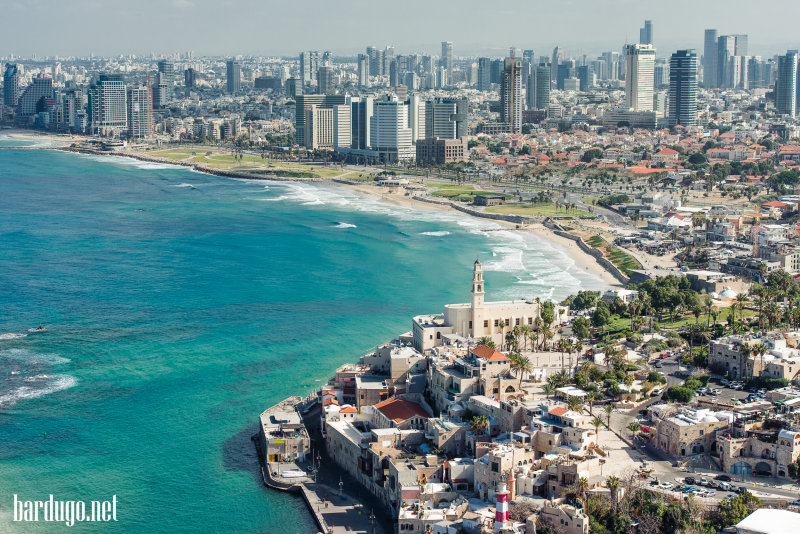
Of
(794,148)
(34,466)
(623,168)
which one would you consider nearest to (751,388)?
(34,466)

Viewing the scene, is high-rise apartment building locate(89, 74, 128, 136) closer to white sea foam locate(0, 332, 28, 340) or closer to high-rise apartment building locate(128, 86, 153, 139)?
high-rise apartment building locate(128, 86, 153, 139)

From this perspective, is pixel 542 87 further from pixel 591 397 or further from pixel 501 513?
pixel 501 513

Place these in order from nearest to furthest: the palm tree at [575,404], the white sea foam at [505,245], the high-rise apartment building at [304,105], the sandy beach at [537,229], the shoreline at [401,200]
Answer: the palm tree at [575,404]
the white sea foam at [505,245]
the sandy beach at [537,229]
the shoreline at [401,200]
the high-rise apartment building at [304,105]

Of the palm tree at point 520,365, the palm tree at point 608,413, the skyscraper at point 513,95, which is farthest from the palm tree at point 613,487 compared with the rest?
the skyscraper at point 513,95

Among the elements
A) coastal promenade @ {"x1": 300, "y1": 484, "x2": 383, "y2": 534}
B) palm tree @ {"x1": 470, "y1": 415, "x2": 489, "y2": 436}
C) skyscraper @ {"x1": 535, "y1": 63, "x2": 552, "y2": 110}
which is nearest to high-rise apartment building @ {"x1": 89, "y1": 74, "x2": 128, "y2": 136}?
skyscraper @ {"x1": 535, "y1": 63, "x2": 552, "y2": 110}

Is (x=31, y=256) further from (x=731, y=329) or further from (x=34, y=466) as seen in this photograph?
(x=731, y=329)

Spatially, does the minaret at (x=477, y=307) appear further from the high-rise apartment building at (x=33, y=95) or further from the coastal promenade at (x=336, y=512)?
the high-rise apartment building at (x=33, y=95)

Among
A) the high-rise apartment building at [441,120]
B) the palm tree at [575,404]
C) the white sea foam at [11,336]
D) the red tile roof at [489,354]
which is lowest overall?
the white sea foam at [11,336]
